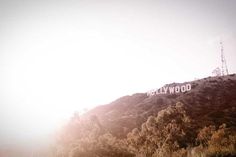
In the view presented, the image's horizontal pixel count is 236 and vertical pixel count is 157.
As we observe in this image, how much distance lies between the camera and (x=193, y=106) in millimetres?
107375

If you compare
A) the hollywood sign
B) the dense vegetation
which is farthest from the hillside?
the hollywood sign

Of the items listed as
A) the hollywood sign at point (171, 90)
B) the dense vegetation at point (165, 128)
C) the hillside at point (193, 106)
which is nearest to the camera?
the dense vegetation at point (165, 128)

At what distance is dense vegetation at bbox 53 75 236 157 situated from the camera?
24.2m

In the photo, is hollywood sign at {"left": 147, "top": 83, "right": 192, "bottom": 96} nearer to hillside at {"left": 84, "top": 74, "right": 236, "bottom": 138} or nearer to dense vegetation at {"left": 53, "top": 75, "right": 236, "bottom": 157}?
hillside at {"left": 84, "top": 74, "right": 236, "bottom": 138}

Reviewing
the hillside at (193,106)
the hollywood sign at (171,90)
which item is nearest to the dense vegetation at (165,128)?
the hillside at (193,106)

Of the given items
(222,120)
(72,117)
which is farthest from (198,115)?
(72,117)

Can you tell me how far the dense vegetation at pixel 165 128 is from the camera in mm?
24234

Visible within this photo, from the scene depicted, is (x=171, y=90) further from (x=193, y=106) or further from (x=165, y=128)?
(x=165, y=128)

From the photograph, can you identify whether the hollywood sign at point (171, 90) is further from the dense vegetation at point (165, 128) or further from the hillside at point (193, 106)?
the dense vegetation at point (165, 128)

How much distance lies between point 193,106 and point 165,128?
63.1m

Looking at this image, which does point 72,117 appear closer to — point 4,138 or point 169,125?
point 4,138

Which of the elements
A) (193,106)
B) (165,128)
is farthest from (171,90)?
(165,128)

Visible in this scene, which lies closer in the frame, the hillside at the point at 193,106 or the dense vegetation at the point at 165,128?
the dense vegetation at the point at 165,128

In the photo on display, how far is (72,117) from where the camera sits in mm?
91938
